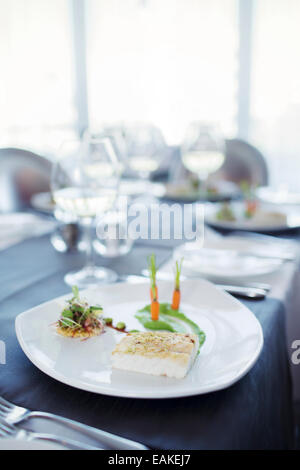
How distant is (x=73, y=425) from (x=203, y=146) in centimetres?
133

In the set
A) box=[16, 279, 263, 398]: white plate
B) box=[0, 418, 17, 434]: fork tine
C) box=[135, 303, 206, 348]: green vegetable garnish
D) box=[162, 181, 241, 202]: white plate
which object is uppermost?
box=[162, 181, 241, 202]: white plate

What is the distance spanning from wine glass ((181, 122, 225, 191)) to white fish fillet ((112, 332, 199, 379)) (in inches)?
43.9

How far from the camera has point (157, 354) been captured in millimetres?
508

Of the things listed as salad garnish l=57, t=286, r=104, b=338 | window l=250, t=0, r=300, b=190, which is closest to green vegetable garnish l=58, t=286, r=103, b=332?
salad garnish l=57, t=286, r=104, b=338

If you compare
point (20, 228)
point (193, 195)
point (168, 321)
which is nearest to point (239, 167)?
point (193, 195)

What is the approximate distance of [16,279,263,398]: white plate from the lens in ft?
1.63

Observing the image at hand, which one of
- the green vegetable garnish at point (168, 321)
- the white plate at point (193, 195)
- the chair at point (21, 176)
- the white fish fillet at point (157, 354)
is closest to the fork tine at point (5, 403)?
the white fish fillet at point (157, 354)

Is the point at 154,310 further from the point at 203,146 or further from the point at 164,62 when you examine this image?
the point at 164,62

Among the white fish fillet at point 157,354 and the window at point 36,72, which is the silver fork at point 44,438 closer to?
the white fish fillet at point 157,354

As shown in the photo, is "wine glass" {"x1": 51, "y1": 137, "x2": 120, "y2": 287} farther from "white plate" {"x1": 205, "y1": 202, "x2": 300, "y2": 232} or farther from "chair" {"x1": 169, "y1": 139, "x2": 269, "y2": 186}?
"chair" {"x1": 169, "y1": 139, "x2": 269, "y2": 186}

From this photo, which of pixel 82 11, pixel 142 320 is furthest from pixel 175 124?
pixel 142 320

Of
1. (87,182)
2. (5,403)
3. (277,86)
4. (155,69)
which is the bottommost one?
(5,403)

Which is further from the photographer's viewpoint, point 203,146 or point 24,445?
point 203,146

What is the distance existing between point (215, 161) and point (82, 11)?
4.32m
